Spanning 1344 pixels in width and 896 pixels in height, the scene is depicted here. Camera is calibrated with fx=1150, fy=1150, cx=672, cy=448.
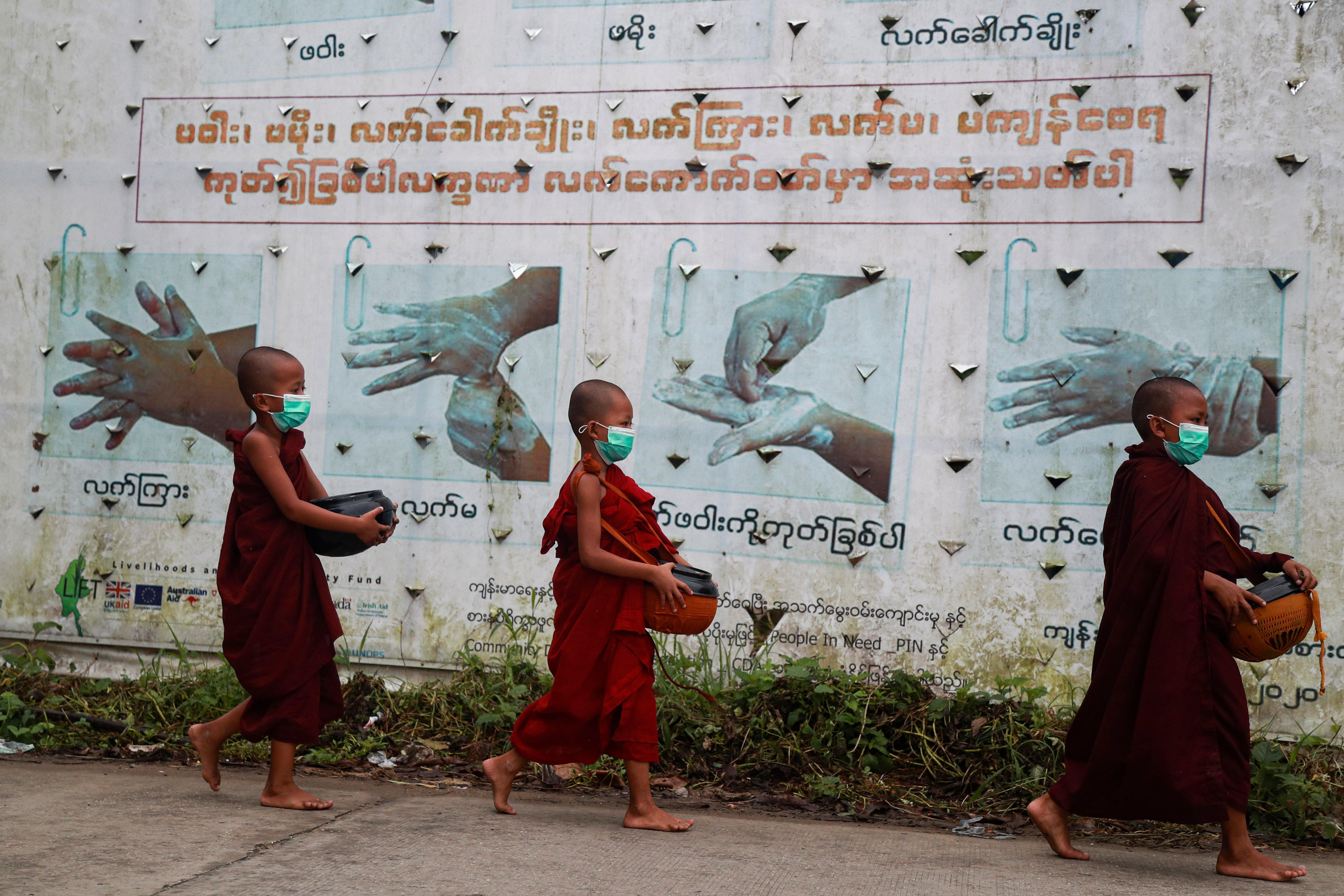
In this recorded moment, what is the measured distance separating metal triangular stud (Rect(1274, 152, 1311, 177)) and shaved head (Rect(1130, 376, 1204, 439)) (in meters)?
1.55

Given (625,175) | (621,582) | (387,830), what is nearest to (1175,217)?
(625,175)

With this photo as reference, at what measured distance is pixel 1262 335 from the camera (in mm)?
4645

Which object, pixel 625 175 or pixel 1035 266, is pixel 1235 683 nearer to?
pixel 1035 266

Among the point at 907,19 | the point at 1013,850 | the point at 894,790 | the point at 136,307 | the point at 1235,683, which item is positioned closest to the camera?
the point at 1235,683

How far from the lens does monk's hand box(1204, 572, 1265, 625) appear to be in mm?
3412

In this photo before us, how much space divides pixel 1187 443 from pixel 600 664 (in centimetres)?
198

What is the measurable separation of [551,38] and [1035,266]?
2.47m

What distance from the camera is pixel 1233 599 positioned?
342cm

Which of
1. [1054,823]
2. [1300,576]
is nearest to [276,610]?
[1054,823]

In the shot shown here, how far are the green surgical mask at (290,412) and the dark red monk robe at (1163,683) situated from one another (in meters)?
2.71

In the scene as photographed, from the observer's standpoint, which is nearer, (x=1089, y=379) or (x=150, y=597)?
(x=1089, y=379)

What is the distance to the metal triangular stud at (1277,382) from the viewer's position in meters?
4.61

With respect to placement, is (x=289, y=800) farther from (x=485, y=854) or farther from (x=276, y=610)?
(x=485, y=854)

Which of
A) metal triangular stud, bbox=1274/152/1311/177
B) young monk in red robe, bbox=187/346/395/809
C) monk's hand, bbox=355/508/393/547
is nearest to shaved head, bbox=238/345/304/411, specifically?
young monk in red robe, bbox=187/346/395/809
